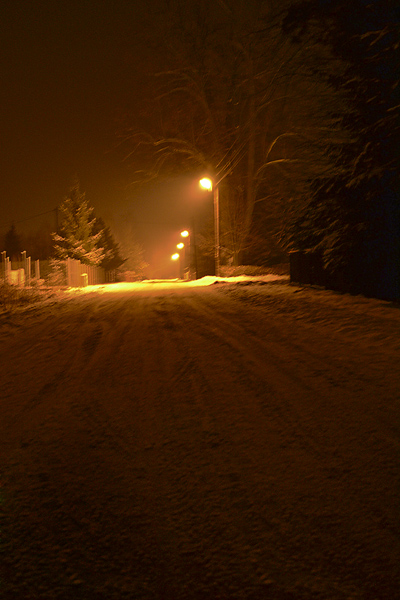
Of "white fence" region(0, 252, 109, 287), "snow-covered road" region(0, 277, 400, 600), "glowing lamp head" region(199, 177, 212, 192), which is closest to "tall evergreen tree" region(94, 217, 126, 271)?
"white fence" region(0, 252, 109, 287)

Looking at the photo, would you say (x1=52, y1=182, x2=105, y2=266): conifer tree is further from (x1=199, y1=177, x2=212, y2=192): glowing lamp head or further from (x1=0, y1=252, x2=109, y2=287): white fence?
(x1=199, y1=177, x2=212, y2=192): glowing lamp head

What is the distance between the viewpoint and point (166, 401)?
4398mm

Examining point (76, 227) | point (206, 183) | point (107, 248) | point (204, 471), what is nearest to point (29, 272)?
point (206, 183)

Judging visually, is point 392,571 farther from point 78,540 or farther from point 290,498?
point 78,540

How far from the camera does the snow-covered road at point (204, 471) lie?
2238 millimetres

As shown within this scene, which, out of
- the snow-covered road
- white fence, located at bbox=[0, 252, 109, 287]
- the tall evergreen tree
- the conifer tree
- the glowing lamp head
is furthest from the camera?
the tall evergreen tree

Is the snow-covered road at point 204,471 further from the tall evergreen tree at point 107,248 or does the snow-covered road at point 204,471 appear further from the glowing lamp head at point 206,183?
the tall evergreen tree at point 107,248

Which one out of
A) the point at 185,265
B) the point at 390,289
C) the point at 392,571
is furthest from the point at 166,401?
the point at 185,265

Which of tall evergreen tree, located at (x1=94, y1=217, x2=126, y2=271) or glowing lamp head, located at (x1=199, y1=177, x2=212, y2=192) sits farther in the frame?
tall evergreen tree, located at (x1=94, y1=217, x2=126, y2=271)

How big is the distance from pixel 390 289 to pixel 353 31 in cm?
504

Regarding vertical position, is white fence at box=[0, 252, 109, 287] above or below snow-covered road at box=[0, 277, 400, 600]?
above

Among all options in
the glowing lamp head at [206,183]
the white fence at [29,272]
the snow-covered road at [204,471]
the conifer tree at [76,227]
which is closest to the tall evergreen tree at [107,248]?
the conifer tree at [76,227]

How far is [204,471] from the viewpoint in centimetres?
316

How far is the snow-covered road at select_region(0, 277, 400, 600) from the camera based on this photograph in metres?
2.24
